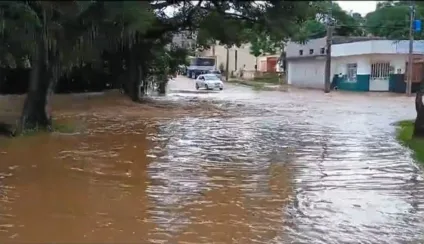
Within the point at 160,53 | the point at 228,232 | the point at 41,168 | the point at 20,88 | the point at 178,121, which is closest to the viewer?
the point at 228,232

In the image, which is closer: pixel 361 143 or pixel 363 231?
pixel 363 231

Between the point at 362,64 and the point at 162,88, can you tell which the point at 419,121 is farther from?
the point at 362,64

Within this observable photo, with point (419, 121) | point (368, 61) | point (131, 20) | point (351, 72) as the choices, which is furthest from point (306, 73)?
point (131, 20)

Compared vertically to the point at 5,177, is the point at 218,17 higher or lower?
higher

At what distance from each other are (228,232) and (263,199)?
192 cm

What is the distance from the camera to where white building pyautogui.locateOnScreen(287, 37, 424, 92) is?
46688 mm

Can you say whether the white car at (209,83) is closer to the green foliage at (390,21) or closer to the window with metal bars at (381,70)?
the window with metal bars at (381,70)

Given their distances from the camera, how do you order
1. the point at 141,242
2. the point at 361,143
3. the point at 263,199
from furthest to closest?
the point at 361,143
the point at 263,199
the point at 141,242

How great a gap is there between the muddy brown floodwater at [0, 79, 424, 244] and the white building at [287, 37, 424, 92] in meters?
26.1

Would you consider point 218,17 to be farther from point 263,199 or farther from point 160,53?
point 160,53

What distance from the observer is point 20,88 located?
28.4 meters

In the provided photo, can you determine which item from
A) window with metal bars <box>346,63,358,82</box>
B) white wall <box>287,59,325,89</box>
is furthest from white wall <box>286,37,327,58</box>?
window with metal bars <box>346,63,358,82</box>

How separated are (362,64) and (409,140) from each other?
112ft

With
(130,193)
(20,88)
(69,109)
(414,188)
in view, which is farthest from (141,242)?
(20,88)
